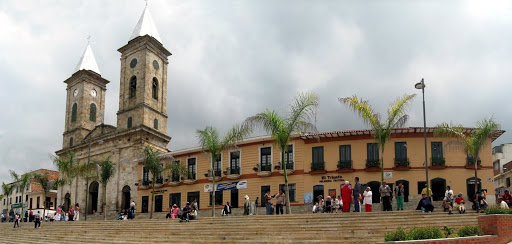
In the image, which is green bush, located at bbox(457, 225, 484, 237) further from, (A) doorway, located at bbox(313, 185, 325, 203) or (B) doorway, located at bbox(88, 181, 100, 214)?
(B) doorway, located at bbox(88, 181, 100, 214)

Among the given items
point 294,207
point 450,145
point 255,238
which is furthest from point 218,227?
point 450,145

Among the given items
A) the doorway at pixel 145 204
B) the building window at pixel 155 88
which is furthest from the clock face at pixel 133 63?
the doorway at pixel 145 204

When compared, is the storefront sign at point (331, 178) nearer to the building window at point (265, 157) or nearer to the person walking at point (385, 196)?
the building window at point (265, 157)

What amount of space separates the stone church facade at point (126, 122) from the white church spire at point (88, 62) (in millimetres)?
293

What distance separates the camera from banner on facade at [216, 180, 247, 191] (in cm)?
3506

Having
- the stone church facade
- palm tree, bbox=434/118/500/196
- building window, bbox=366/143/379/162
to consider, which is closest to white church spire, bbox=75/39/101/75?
the stone church facade

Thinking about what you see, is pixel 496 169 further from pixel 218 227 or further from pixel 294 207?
pixel 218 227

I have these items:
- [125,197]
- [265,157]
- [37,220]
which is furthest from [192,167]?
[37,220]

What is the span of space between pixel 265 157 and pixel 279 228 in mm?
16231

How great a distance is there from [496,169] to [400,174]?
35.3 metres

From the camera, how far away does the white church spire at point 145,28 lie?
49.5 m

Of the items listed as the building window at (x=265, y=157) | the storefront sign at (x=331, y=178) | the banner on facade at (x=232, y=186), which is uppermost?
the building window at (x=265, y=157)

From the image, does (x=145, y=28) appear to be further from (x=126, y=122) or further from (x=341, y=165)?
(x=341, y=165)

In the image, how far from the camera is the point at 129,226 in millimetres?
25062
